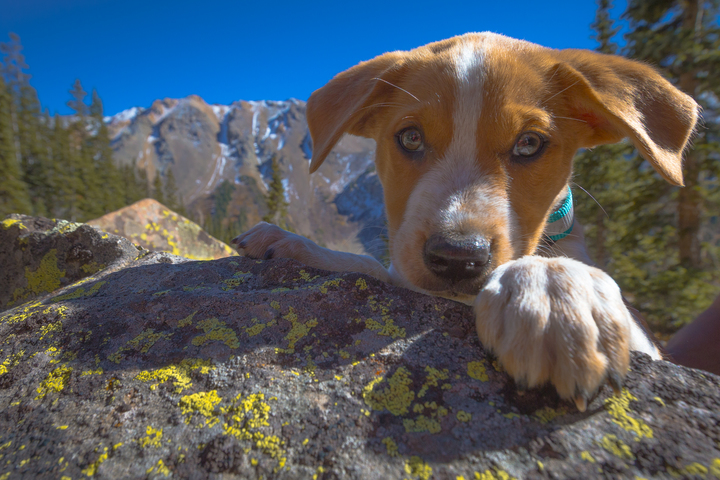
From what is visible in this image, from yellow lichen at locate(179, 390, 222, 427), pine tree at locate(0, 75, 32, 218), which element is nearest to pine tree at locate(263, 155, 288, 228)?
pine tree at locate(0, 75, 32, 218)

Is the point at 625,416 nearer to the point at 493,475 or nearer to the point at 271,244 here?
the point at 493,475

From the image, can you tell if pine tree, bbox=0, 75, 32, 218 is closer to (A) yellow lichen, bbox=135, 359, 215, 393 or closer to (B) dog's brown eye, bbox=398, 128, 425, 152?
(B) dog's brown eye, bbox=398, 128, 425, 152

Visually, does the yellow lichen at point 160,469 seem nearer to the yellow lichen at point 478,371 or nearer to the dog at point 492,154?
the yellow lichen at point 478,371

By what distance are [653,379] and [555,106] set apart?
7.82ft

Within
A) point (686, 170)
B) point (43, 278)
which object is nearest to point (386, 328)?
point (43, 278)

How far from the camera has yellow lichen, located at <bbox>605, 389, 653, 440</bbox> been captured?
1232 mm

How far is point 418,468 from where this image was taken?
44.5 inches

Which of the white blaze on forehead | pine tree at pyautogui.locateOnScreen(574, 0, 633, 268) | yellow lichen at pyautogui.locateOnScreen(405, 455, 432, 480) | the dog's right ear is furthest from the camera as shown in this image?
pine tree at pyautogui.locateOnScreen(574, 0, 633, 268)

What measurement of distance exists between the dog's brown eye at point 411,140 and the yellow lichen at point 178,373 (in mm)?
2340

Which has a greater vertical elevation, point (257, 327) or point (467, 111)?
point (467, 111)

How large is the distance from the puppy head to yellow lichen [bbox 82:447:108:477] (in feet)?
5.65

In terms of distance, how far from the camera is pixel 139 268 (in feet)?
8.75

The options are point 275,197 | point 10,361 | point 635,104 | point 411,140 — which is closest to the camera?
point 10,361

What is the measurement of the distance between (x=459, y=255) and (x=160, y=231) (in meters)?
5.07
